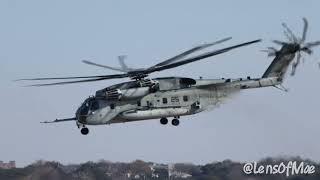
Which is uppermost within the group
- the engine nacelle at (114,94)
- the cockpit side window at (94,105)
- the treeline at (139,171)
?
the engine nacelle at (114,94)

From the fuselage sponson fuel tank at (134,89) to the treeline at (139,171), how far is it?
19.3m

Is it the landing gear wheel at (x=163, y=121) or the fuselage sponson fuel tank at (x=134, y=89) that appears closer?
the fuselage sponson fuel tank at (x=134, y=89)

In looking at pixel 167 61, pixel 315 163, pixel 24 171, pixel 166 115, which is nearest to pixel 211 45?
pixel 167 61

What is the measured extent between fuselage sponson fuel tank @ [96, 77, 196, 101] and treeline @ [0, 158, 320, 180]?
19.3 m

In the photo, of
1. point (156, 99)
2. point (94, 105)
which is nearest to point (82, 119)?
point (94, 105)

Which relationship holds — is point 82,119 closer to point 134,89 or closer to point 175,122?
point 134,89

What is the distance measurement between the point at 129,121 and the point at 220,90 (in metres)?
6.72

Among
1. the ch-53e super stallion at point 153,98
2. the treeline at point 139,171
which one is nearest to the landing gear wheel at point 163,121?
the ch-53e super stallion at point 153,98

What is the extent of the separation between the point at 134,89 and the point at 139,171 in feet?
146

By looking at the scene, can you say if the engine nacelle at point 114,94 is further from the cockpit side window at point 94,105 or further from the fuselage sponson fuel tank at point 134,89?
the cockpit side window at point 94,105

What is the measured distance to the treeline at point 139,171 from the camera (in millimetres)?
91625

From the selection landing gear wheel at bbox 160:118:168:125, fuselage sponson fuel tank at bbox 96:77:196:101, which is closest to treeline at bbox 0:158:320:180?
landing gear wheel at bbox 160:118:168:125

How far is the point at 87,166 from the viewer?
108250 mm

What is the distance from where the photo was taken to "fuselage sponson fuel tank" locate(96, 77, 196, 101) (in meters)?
70.4
